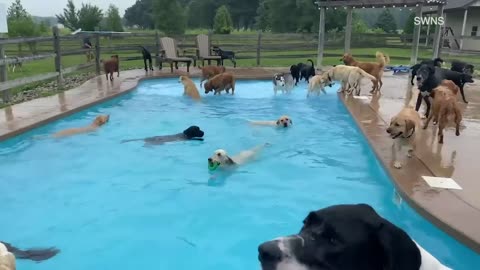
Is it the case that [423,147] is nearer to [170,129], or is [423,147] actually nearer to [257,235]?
[257,235]

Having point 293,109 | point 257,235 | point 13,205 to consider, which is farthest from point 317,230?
point 293,109

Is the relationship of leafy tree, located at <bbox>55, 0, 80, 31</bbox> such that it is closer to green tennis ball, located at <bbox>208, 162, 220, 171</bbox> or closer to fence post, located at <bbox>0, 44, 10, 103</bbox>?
fence post, located at <bbox>0, 44, 10, 103</bbox>

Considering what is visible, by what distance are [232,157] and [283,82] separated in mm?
5769

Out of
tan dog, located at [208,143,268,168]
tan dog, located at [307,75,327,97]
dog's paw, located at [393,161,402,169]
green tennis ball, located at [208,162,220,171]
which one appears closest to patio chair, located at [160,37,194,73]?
tan dog, located at [307,75,327,97]

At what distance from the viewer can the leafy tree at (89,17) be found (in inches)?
1794

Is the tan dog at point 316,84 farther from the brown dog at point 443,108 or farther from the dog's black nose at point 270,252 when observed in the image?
the dog's black nose at point 270,252

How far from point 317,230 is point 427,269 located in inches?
19.6

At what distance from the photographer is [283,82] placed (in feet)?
39.8

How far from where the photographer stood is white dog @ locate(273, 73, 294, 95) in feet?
39.4

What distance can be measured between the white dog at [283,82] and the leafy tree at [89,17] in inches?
1479

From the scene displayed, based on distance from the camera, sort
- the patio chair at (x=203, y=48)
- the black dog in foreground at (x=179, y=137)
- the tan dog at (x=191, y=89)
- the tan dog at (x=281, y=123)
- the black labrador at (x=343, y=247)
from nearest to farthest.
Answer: the black labrador at (x=343, y=247)
the black dog in foreground at (x=179, y=137)
the tan dog at (x=281, y=123)
the tan dog at (x=191, y=89)
the patio chair at (x=203, y=48)

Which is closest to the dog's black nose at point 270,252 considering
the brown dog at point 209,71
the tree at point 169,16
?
the brown dog at point 209,71

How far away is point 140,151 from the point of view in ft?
24.4

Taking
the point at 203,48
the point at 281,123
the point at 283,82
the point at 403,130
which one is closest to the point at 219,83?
the point at 283,82
